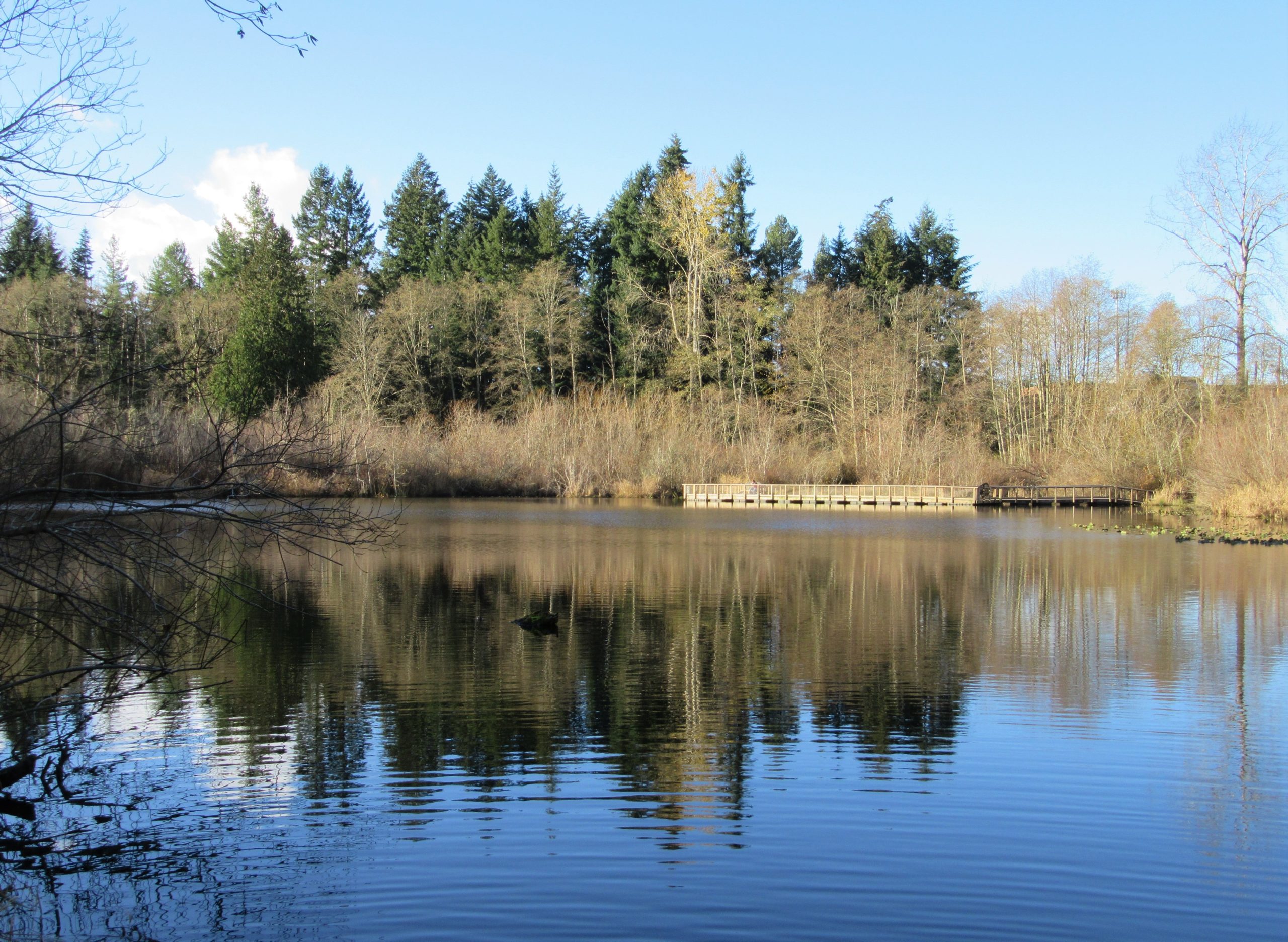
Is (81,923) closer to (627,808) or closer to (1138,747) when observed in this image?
(627,808)

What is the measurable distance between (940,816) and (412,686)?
19.9ft

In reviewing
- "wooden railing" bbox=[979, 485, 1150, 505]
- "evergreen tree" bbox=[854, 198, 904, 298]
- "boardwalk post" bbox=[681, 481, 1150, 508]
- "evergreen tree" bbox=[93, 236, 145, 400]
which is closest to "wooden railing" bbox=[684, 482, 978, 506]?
"boardwalk post" bbox=[681, 481, 1150, 508]

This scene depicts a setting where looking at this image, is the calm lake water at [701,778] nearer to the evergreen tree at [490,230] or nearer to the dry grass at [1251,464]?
the dry grass at [1251,464]

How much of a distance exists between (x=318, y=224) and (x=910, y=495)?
41.2m

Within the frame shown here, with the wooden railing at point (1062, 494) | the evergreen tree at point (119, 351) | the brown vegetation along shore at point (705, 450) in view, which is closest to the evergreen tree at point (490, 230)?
the brown vegetation along shore at point (705, 450)

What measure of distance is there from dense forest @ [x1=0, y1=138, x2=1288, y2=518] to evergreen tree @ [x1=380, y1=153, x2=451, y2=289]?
196 millimetres

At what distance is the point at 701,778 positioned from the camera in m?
8.14

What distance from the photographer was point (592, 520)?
3444 centimetres

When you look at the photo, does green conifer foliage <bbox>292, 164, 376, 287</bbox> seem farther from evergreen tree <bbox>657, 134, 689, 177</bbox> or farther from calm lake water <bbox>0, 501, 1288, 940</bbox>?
calm lake water <bbox>0, 501, 1288, 940</bbox>

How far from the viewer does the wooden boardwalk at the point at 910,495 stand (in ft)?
149

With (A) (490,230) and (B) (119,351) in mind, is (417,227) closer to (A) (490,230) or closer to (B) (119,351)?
(A) (490,230)

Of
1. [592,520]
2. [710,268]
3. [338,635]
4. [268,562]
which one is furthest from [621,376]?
[338,635]

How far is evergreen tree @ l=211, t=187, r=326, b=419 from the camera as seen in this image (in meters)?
45.3

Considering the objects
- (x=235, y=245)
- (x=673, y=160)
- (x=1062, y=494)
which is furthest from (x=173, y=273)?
(x=1062, y=494)
